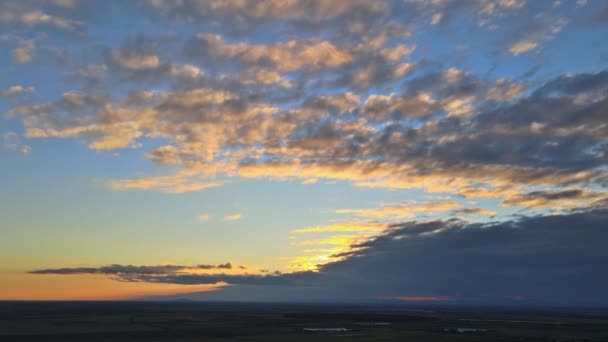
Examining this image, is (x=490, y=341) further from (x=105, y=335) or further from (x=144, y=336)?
(x=105, y=335)

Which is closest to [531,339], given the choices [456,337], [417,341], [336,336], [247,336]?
[456,337]

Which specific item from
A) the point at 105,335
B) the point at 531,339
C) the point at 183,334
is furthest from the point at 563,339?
the point at 105,335

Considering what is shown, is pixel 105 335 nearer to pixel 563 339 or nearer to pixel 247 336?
pixel 247 336

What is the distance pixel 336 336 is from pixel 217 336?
23953mm

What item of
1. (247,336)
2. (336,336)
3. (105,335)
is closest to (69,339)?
(105,335)

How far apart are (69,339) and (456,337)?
73.6 m

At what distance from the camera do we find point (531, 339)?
97.3m

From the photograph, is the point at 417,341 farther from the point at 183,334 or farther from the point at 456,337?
the point at 183,334

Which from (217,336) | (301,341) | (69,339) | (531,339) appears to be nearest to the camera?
(69,339)

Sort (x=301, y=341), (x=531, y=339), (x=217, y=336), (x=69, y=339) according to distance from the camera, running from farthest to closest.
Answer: (x=531, y=339) < (x=217, y=336) < (x=301, y=341) < (x=69, y=339)

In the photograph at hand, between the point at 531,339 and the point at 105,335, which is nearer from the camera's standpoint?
the point at 105,335

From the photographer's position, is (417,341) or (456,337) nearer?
(417,341)

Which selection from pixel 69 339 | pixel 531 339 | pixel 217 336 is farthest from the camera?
pixel 531 339

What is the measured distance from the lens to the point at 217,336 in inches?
3578
